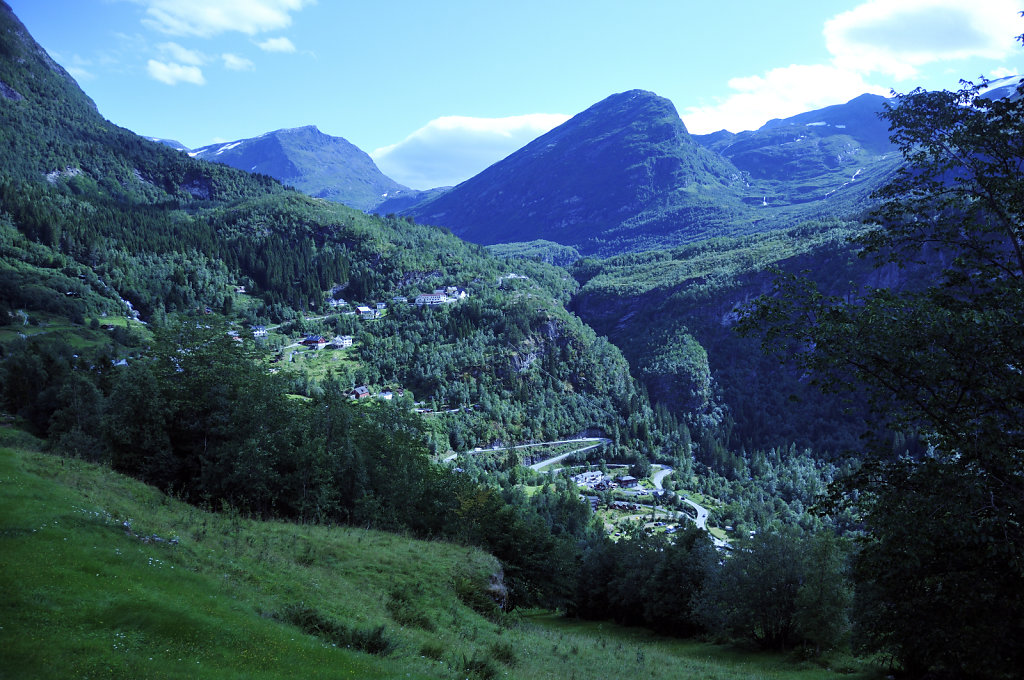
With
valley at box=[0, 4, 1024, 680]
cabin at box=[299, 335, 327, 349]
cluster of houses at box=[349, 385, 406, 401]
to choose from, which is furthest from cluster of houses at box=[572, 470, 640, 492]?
valley at box=[0, 4, 1024, 680]

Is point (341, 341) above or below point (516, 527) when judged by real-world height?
above

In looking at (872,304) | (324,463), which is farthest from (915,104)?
(324,463)

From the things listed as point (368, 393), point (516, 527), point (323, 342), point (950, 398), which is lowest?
point (516, 527)

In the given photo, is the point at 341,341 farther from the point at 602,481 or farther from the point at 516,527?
the point at 516,527

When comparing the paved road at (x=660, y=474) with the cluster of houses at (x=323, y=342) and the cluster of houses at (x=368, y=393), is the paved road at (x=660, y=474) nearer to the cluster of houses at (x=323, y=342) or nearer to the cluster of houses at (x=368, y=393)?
the cluster of houses at (x=368, y=393)

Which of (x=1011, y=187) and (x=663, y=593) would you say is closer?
(x=1011, y=187)

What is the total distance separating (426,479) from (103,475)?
87.9ft

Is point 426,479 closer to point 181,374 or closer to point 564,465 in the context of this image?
point 181,374

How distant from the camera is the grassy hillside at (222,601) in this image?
11.2 metres

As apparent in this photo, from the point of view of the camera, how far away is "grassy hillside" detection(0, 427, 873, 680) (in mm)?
11250

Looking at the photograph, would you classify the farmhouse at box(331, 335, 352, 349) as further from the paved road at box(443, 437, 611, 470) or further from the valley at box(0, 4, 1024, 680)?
the valley at box(0, 4, 1024, 680)

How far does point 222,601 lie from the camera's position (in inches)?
559

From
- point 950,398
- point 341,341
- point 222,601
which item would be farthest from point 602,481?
point 222,601

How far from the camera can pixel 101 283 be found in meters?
147
